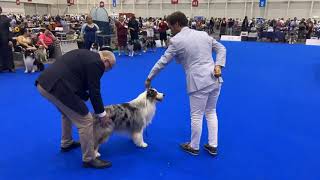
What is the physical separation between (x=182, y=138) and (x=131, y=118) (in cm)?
92

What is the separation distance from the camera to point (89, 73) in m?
3.00

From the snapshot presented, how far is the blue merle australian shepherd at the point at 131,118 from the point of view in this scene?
362 cm

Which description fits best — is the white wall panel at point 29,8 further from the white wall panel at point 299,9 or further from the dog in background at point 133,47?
the white wall panel at point 299,9

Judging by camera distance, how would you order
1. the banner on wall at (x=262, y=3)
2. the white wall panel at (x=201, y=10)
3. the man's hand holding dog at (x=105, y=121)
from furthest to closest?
the white wall panel at (x=201, y=10), the banner on wall at (x=262, y=3), the man's hand holding dog at (x=105, y=121)

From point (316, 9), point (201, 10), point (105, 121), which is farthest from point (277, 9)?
point (105, 121)

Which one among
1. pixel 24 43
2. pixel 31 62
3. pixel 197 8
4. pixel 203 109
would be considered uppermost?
pixel 197 8

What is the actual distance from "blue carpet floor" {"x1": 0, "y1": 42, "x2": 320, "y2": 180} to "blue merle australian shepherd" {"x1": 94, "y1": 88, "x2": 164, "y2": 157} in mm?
254

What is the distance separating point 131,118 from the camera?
3795mm

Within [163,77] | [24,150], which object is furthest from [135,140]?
[163,77]

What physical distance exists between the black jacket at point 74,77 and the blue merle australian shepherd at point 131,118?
0.59 meters

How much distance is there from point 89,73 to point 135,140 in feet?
4.39

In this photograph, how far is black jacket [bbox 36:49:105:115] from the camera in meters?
3.00

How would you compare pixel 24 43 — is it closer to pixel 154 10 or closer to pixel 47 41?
pixel 47 41

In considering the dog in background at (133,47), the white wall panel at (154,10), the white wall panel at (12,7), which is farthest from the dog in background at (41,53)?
the white wall panel at (12,7)
